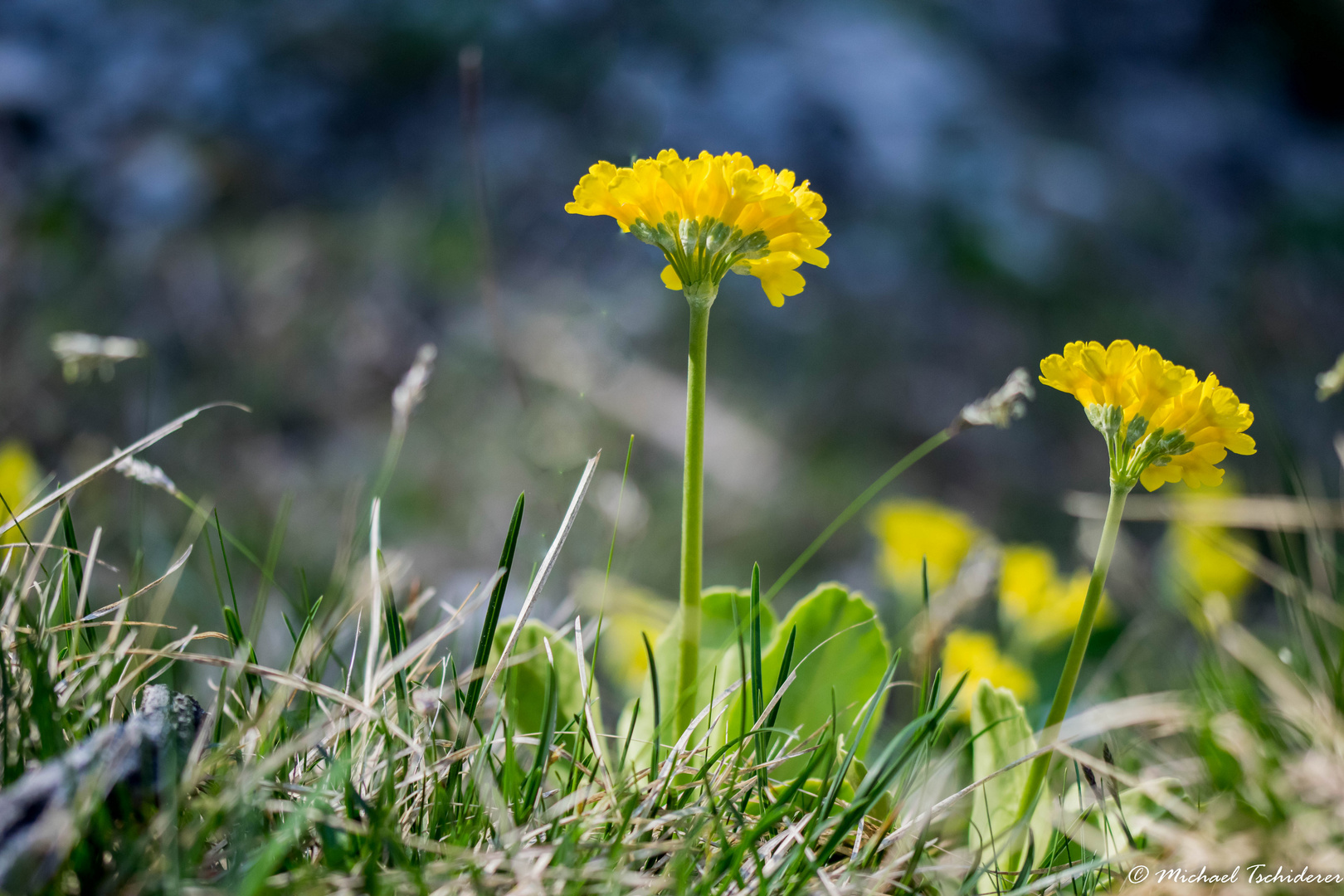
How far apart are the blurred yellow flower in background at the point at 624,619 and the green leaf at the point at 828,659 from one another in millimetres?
275

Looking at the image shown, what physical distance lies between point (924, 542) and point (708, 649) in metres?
1.01

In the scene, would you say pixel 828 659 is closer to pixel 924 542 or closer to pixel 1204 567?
pixel 924 542

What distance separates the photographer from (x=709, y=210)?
2.72 ft

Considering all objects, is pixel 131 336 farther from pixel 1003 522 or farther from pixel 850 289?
pixel 1003 522

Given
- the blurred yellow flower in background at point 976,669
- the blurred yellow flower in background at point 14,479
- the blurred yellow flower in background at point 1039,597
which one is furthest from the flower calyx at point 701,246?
the blurred yellow flower in background at point 14,479

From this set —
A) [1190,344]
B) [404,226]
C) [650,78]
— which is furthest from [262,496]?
[1190,344]

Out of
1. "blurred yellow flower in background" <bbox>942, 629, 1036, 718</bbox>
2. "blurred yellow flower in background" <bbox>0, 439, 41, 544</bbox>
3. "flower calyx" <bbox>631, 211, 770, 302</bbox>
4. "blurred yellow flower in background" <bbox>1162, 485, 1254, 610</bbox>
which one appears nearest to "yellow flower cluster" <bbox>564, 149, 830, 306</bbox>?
"flower calyx" <bbox>631, 211, 770, 302</bbox>

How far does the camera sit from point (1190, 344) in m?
3.38

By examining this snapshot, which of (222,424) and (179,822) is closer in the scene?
(179,822)

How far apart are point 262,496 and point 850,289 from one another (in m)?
2.36

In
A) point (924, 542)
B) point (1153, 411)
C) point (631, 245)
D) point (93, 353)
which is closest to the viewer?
point (1153, 411)

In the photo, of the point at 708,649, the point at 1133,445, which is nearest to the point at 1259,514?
the point at 1133,445

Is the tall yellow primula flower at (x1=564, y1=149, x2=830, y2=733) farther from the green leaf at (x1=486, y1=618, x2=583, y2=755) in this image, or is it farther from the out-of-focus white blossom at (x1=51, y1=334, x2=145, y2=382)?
the out-of-focus white blossom at (x1=51, y1=334, x2=145, y2=382)

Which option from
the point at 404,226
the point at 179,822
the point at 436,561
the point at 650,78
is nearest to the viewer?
the point at 179,822
